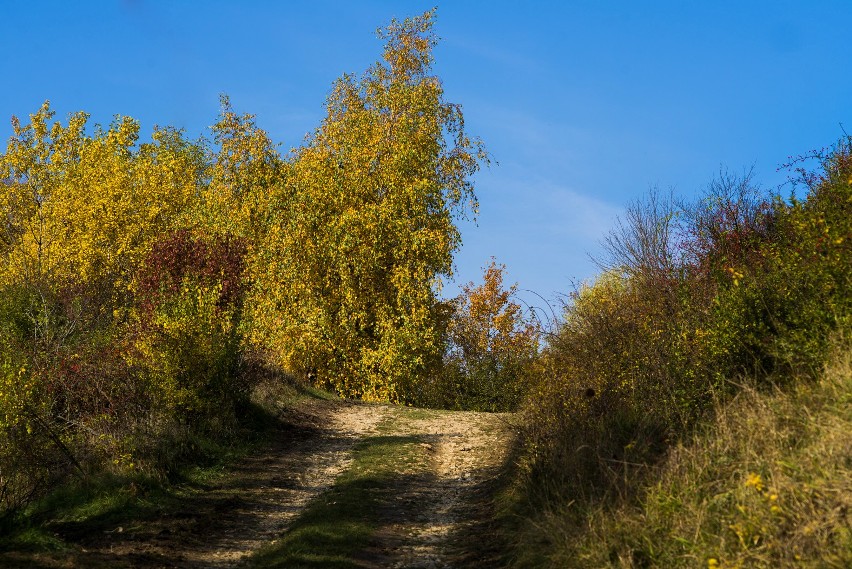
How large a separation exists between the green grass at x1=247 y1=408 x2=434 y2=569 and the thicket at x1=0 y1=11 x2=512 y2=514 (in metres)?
3.54

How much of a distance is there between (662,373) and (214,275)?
16009 mm

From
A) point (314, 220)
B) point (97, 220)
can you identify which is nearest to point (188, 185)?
point (97, 220)

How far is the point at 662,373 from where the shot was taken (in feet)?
42.8

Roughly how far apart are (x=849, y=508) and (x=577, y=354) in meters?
7.79

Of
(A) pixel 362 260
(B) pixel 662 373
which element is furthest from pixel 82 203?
(B) pixel 662 373

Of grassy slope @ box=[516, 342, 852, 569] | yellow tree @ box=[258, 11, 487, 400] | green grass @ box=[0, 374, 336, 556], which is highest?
yellow tree @ box=[258, 11, 487, 400]

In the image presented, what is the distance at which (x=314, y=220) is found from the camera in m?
30.3

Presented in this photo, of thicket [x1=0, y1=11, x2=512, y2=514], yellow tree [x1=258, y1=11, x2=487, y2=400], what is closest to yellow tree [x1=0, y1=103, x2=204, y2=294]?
thicket [x1=0, y1=11, x2=512, y2=514]

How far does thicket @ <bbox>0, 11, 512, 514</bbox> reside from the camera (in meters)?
16.7

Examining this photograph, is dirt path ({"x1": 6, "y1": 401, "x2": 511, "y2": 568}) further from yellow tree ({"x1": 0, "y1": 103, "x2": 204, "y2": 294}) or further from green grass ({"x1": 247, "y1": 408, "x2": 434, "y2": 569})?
yellow tree ({"x1": 0, "y1": 103, "x2": 204, "y2": 294})

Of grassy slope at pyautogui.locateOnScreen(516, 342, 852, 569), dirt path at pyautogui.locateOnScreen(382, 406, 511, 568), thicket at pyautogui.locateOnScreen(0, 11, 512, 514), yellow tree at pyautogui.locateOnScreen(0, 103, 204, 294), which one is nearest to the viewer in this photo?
grassy slope at pyautogui.locateOnScreen(516, 342, 852, 569)

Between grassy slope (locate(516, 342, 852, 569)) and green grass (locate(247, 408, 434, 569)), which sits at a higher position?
grassy slope (locate(516, 342, 852, 569))

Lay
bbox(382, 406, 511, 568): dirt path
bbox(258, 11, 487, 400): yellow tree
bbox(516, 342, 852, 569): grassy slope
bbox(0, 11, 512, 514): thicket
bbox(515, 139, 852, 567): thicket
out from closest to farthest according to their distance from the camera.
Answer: bbox(516, 342, 852, 569): grassy slope < bbox(515, 139, 852, 567): thicket < bbox(382, 406, 511, 568): dirt path < bbox(0, 11, 512, 514): thicket < bbox(258, 11, 487, 400): yellow tree

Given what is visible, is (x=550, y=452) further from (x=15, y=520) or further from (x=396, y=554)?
(x=15, y=520)
